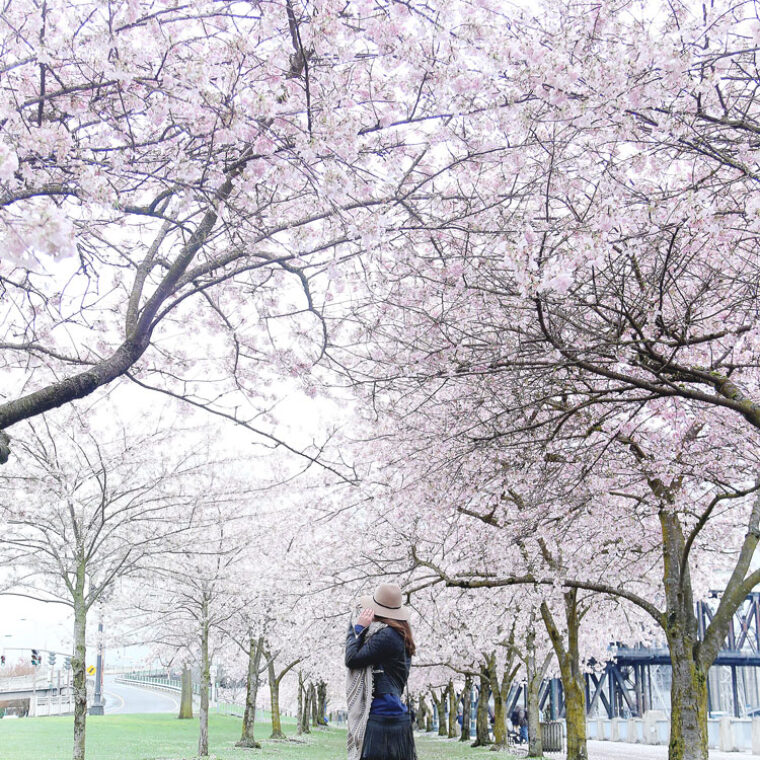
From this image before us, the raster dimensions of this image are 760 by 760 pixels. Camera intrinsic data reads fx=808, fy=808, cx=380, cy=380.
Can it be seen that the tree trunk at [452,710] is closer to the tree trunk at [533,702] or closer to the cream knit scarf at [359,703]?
the tree trunk at [533,702]

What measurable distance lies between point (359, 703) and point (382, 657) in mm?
333

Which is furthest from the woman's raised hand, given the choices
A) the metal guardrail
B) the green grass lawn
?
the metal guardrail

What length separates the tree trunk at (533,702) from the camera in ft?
65.8

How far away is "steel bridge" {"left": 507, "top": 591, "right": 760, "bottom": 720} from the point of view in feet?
123

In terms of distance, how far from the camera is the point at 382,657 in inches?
199

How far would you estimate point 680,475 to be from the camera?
31.3 ft

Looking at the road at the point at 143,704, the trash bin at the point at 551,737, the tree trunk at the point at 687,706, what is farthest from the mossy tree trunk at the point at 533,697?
the road at the point at 143,704

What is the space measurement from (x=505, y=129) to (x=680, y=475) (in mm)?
5410

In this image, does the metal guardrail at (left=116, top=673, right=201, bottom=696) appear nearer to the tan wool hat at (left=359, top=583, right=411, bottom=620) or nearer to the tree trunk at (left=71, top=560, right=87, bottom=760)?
the tree trunk at (left=71, top=560, right=87, bottom=760)

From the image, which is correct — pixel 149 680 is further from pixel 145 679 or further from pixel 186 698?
pixel 186 698

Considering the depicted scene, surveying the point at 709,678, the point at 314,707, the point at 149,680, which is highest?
the point at 709,678

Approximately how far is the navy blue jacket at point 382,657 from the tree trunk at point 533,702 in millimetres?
15929

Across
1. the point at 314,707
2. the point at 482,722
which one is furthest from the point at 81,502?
the point at 314,707

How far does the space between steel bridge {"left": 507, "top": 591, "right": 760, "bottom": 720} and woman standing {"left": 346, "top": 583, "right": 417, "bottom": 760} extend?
35.9 m
